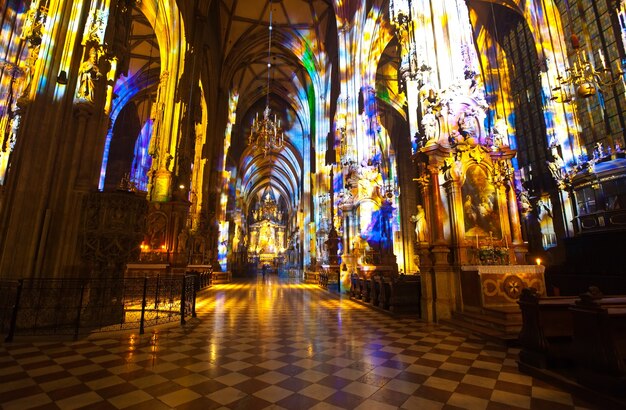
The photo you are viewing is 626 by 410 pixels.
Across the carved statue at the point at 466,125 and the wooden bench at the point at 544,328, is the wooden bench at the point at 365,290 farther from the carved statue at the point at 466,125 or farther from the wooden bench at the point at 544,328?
the wooden bench at the point at 544,328

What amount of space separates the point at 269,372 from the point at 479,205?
657 cm

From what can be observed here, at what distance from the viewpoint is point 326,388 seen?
111 inches

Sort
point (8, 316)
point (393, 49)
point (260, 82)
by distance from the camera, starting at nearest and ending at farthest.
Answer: point (8, 316), point (393, 49), point (260, 82)

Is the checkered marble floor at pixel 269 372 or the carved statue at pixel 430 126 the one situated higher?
the carved statue at pixel 430 126

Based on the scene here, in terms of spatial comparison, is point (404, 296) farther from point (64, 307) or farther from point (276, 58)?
point (276, 58)

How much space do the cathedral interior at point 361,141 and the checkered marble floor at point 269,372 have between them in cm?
157

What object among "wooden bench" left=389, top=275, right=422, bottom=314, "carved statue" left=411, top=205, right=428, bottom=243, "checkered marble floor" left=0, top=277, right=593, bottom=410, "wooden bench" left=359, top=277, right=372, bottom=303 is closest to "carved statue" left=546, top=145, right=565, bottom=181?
"carved statue" left=411, top=205, right=428, bottom=243

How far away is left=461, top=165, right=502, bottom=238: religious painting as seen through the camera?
729 centimetres

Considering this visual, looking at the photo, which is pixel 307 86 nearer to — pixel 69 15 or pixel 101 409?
pixel 69 15

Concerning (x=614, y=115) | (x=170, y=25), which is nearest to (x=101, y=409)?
(x=170, y=25)

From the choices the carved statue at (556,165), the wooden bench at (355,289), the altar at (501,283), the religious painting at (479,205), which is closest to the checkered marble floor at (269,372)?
the altar at (501,283)

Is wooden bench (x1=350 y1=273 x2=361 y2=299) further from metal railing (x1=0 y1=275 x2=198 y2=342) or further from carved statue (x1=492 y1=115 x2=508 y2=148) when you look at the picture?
metal railing (x1=0 y1=275 x2=198 y2=342)

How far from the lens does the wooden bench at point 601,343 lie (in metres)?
2.47

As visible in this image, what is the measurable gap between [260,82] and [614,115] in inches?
1080
